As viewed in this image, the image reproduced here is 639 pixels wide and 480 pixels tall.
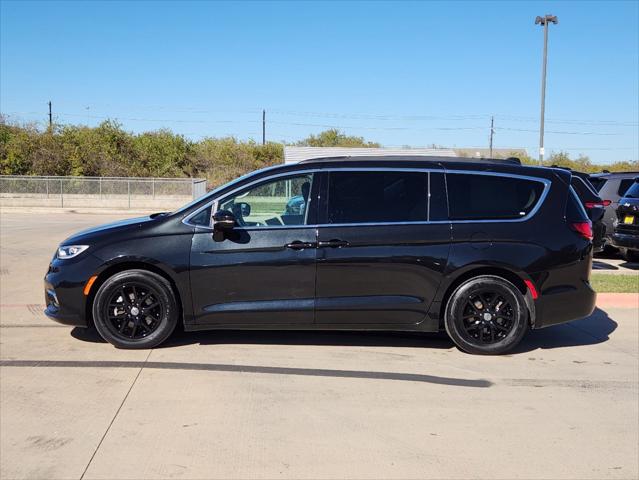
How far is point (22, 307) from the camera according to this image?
785cm

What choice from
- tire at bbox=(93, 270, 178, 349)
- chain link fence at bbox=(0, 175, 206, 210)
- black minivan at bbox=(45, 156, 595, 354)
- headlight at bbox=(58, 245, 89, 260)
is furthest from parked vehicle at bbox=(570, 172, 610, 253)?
chain link fence at bbox=(0, 175, 206, 210)

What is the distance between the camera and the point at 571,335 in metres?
6.96

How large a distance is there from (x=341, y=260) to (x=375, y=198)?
0.70 metres

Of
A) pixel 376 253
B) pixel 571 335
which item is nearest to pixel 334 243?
pixel 376 253

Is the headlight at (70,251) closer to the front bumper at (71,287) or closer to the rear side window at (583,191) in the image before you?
A: the front bumper at (71,287)

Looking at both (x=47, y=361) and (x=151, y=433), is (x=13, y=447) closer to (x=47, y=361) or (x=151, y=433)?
(x=151, y=433)

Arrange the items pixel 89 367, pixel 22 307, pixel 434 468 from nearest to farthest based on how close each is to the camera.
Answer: pixel 434 468 → pixel 89 367 → pixel 22 307

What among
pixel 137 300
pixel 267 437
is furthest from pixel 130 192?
pixel 267 437

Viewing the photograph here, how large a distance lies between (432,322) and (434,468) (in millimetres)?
2398

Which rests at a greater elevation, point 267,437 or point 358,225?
point 358,225

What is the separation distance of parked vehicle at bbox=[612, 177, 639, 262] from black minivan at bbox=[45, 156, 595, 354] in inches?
231

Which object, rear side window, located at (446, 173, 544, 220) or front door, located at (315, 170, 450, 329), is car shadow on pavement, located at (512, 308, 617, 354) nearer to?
front door, located at (315, 170, 450, 329)

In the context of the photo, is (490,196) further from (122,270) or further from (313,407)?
(122,270)

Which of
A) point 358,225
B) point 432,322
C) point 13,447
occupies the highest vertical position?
point 358,225
